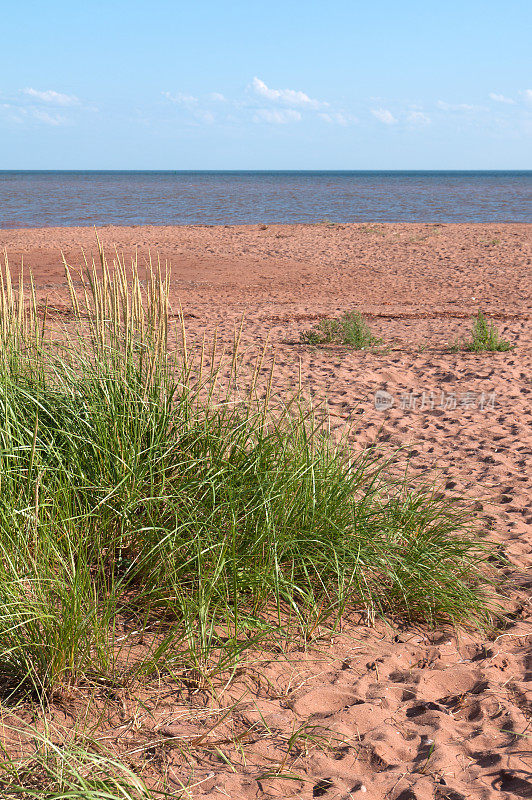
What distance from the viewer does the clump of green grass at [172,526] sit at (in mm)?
2371

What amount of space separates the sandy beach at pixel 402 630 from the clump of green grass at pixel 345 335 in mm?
171

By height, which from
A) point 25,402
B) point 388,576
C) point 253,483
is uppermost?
point 25,402

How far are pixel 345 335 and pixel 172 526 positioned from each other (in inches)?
216

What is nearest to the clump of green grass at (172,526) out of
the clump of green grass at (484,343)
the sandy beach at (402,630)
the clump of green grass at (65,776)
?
the sandy beach at (402,630)

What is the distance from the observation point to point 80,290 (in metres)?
11.0

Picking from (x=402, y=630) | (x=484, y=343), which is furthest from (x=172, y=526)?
(x=484, y=343)

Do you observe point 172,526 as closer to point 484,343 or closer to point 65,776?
point 65,776

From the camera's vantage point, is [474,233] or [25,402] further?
[474,233]

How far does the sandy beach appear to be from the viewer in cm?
204

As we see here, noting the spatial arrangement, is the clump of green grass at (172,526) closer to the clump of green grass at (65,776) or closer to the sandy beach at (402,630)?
the sandy beach at (402,630)

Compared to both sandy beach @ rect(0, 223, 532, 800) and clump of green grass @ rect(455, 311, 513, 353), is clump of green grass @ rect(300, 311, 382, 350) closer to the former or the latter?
sandy beach @ rect(0, 223, 532, 800)

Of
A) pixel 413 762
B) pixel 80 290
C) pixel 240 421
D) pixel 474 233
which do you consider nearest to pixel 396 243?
pixel 474 233

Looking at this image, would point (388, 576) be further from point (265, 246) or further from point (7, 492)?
point (265, 246)

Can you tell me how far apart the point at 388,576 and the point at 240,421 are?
99 cm
